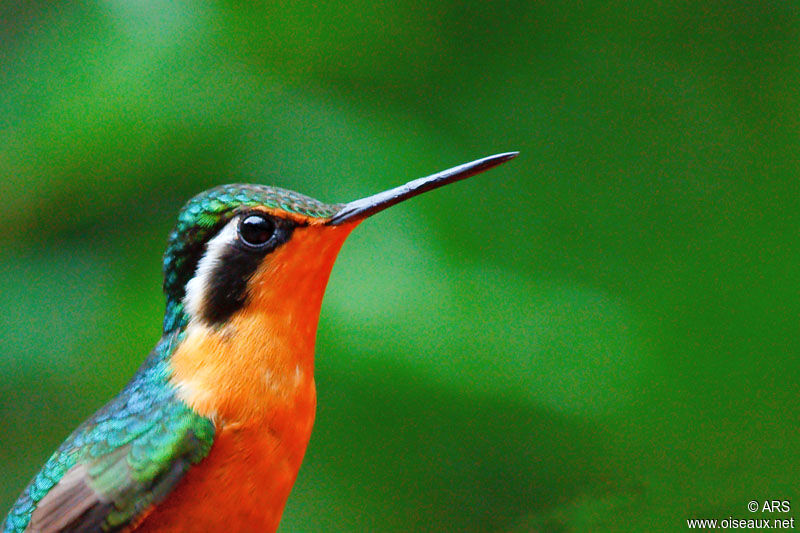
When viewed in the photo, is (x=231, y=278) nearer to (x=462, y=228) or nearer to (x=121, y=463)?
(x=121, y=463)

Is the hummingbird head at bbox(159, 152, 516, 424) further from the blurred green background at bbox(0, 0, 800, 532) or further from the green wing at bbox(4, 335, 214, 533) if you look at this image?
the blurred green background at bbox(0, 0, 800, 532)

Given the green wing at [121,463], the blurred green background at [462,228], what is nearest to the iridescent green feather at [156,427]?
the green wing at [121,463]

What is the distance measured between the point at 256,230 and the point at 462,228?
0.99 m

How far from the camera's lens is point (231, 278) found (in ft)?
2.61

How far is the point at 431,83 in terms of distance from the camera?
1877 millimetres

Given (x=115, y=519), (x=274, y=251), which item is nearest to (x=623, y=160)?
(x=274, y=251)

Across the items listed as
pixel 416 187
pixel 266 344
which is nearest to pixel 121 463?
pixel 266 344

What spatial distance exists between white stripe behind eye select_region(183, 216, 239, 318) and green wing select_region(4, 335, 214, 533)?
38 mm

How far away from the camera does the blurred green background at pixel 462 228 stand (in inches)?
63.6

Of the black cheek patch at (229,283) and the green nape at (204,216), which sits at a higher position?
the green nape at (204,216)

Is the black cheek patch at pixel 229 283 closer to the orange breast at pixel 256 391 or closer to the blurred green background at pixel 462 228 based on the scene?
Result: the orange breast at pixel 256 391

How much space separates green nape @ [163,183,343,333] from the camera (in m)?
0.78

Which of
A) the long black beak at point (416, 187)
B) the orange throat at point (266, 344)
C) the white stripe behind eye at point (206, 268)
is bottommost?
the orange throat at point (266, 344)

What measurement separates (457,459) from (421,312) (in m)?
0.37
